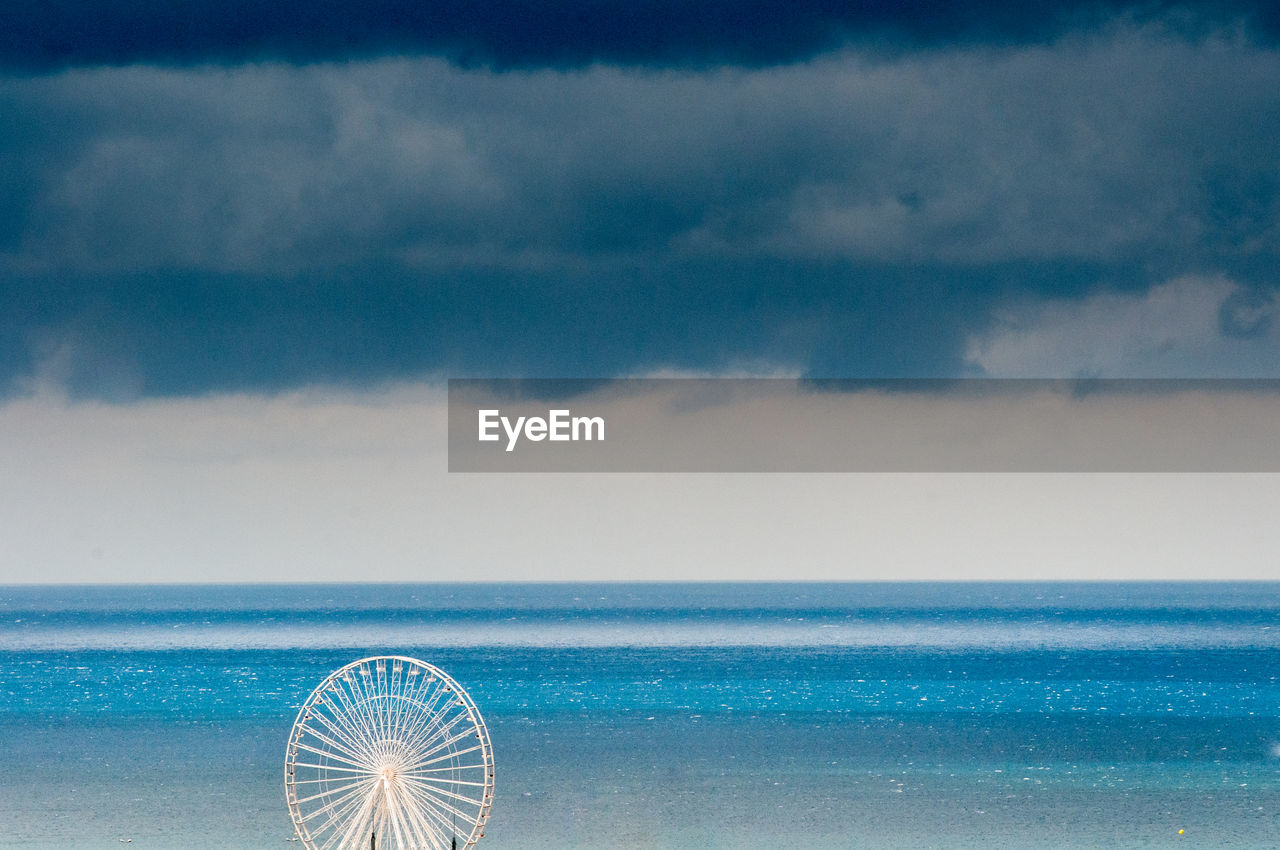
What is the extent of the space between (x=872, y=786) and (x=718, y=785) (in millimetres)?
6904

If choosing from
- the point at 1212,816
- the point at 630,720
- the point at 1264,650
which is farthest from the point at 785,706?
the point at 1264,650

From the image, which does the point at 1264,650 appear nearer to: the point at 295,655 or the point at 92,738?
the point at 295,655

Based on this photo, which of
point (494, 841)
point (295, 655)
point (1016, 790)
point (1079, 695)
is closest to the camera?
point (494, 841)

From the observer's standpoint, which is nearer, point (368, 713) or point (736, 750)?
point (368, 713)

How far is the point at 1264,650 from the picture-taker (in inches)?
6156

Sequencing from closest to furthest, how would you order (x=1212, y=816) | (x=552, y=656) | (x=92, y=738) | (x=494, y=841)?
(x=494, y=841)
(x=1212, y=816)
(x=92, y=738)
(x=552, y=656)

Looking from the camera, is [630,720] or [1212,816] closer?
[1212,816]

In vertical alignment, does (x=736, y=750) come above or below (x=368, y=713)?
below

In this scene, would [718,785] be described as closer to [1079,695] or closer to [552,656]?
[1079,695]

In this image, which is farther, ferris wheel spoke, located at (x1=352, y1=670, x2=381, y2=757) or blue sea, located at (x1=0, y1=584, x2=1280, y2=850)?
blue sea, located at (x1=0, y1=584, x2=1280, y2=850)

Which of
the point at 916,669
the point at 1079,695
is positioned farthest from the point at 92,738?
the point at 916,669

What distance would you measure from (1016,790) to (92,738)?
166ft

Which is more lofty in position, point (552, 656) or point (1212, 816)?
point (552, 656)

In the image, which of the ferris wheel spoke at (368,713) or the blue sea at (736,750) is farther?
the blue sea at (736,750)
